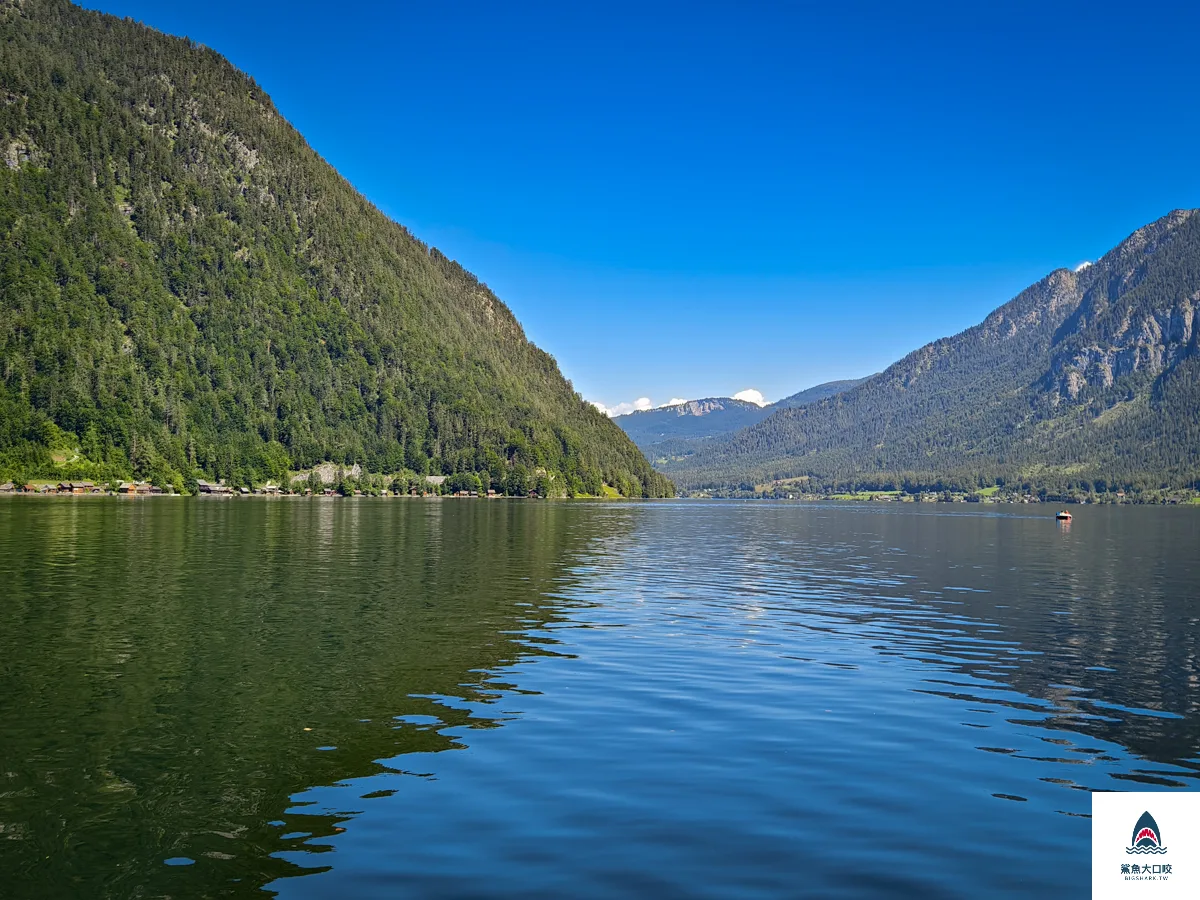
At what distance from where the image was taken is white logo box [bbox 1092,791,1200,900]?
14156mm

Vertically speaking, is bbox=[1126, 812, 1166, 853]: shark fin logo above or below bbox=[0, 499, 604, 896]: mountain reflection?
above

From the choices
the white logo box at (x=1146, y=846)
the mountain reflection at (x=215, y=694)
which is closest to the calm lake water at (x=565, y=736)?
the mountain reflection at (x=215, y=694)

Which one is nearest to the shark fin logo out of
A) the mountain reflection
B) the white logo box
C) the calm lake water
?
the white logo box

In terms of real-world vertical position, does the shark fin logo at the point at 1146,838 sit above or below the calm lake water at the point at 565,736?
above

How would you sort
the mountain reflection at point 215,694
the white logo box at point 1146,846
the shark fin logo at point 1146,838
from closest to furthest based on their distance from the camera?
the white logo box at point 1146,846 → the shark fin logo at point 1146,838 → the mountain reflection at point 215,694

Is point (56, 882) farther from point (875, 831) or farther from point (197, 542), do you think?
point (197, 542)

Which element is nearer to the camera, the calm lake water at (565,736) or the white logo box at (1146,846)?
the white logo box at (1146,846)

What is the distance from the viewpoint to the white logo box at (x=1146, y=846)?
14156mm

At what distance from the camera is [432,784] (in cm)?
2039

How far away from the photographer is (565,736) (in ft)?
81.1

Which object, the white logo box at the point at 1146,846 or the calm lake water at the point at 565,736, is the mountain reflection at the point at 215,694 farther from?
the white logo box at the point at 1146,846

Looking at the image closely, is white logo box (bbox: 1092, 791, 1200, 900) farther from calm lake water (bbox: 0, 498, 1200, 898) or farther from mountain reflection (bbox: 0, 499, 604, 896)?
mountain reflection (bbox: 0, 499, 604, 896)

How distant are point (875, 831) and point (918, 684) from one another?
15.1 metres

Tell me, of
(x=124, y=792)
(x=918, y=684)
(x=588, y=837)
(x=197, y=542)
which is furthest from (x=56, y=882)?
(x=197, y=542)
